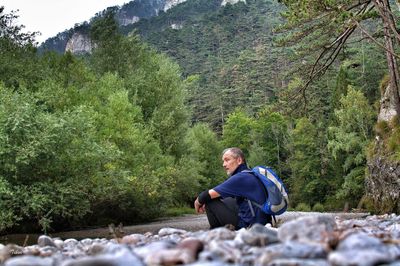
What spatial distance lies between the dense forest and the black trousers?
26.4 feet

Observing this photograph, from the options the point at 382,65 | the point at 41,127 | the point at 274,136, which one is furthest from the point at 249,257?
the point at 274,136

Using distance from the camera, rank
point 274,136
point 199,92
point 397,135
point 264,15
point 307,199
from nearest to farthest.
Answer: point 397,135 < point 307,199 < point 274,136 < point 199,92 < point 264,15

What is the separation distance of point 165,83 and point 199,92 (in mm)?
56278

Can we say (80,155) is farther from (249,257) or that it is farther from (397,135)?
(249,257)

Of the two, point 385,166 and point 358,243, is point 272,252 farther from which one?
point 385,166

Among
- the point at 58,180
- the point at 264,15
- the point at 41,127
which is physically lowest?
the point at 58,180

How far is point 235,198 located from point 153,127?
2793 cm

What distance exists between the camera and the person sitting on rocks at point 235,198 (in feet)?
24.6

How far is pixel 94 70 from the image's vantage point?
4103 centimetres

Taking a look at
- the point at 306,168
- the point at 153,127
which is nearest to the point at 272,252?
the point at 153,127

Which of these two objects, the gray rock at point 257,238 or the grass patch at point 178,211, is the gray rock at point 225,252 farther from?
the grass patch at point 178,211

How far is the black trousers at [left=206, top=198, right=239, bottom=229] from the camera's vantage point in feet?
25.9

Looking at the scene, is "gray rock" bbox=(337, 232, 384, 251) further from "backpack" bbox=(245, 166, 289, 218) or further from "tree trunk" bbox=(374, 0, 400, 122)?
"tree trunk" bbox=(374, 0, 400, 122)

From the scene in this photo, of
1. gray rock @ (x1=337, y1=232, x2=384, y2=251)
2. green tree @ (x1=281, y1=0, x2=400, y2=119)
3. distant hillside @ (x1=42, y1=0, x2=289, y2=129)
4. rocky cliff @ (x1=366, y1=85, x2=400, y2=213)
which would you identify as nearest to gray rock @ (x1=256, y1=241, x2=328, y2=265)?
gray rock @ (x1=337, y1=232, x2=384, y2=251)
